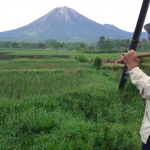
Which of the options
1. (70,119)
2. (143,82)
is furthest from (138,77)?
(70,119)

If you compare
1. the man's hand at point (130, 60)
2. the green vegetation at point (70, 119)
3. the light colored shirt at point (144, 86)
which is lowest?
the green vegetation at point (70, 119)

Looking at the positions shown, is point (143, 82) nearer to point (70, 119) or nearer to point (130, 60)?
point (130, 60)

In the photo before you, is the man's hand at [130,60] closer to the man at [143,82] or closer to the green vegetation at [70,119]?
the man at [143,82]

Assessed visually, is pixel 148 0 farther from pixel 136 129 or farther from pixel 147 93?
pixel 147 93

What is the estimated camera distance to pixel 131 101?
5.71 meters

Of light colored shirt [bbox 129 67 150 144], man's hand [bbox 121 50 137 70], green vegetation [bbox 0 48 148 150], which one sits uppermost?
man's hand [bbox 121 50 137 70]

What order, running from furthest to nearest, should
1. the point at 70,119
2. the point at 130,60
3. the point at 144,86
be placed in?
the point at 70,119 < the point at 130,60 < the point at 144,86

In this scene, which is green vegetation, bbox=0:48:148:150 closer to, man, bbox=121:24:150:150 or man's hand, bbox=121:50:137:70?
man, bbox=121:24:150:150

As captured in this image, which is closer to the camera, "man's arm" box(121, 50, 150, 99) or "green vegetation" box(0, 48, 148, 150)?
"man's arm" box(121, 50, 150, 99)

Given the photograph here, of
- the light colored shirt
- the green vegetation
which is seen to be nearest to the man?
the light colored shirt

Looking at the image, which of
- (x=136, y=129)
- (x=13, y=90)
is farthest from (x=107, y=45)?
(x=136, y=129)

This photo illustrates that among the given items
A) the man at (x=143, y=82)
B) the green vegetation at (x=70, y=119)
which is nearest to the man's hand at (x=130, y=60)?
the man at (x=143, y=82)

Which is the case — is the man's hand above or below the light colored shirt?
above

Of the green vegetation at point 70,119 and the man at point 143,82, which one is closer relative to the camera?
the man at point 143,82
